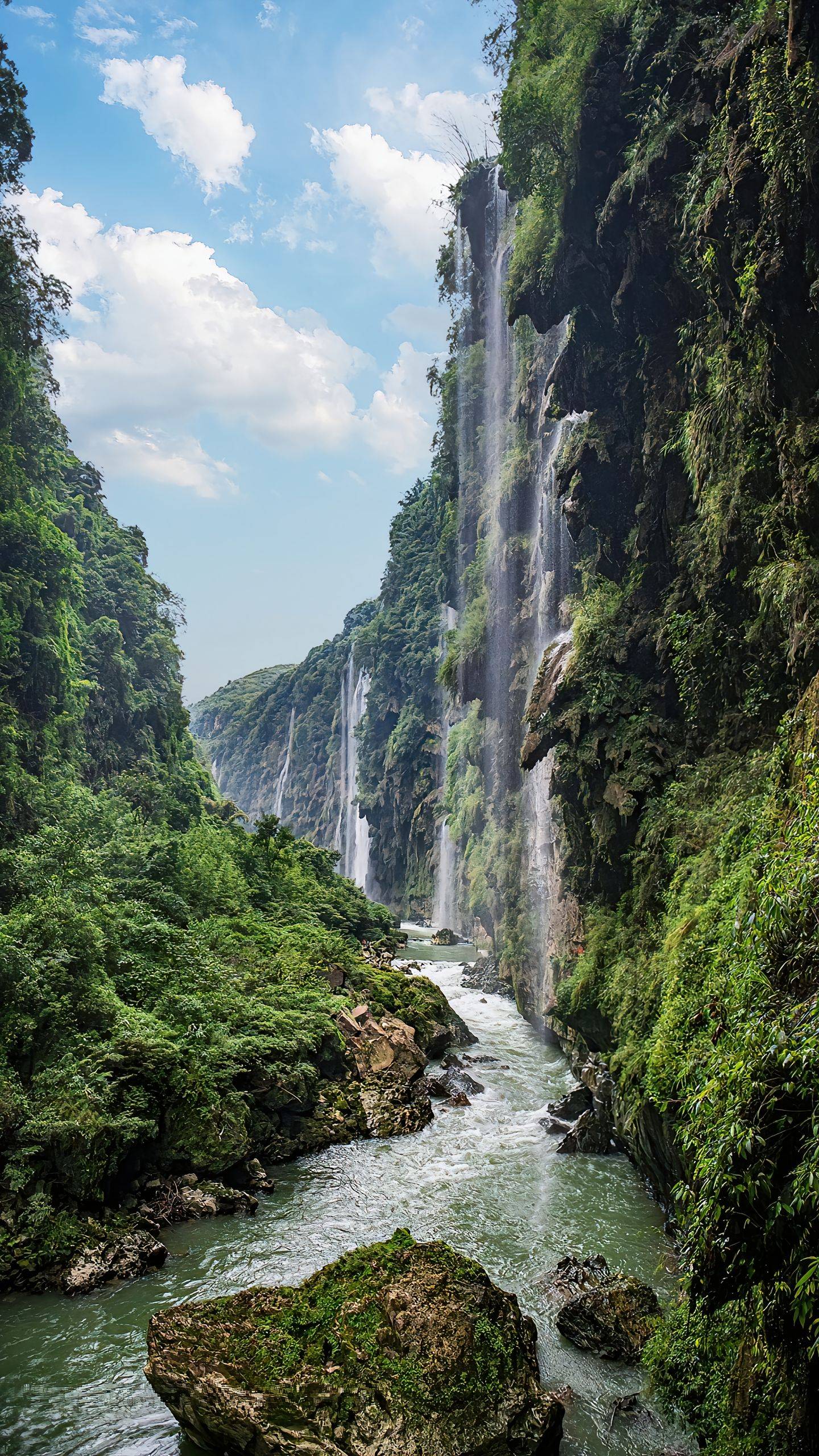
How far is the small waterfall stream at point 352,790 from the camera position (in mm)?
58656

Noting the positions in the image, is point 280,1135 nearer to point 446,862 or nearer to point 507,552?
point 507,552

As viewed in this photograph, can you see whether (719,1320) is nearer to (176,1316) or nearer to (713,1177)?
(713,1177)

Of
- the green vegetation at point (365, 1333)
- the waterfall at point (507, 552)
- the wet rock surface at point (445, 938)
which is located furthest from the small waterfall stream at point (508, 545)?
the green vegetation at point (365, 1333)

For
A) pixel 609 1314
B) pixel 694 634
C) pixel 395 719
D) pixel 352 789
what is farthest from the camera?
pixel 352 789

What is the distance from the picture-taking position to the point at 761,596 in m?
9.12

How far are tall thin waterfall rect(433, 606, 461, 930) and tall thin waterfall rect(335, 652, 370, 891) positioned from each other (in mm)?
12332

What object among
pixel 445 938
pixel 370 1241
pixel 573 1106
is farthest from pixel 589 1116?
pixel 445 938

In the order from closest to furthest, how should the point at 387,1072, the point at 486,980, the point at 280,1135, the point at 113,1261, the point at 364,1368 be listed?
the point at 364,1368, the point at 113,1261, the point at 280,1135, the point at 387,1072, the point at 486,980

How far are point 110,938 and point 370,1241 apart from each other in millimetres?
5315

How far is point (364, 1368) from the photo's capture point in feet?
17.6

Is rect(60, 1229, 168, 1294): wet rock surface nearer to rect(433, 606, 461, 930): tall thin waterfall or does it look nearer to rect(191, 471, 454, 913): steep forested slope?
rect(433, 606, 461, 930): tall thin waterfall

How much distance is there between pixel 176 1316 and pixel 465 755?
29032mm

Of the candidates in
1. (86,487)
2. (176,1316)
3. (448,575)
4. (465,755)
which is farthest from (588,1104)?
(86,487)

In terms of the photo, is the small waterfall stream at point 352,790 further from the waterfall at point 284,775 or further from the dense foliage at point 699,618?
the dense foliage at point 699,618
